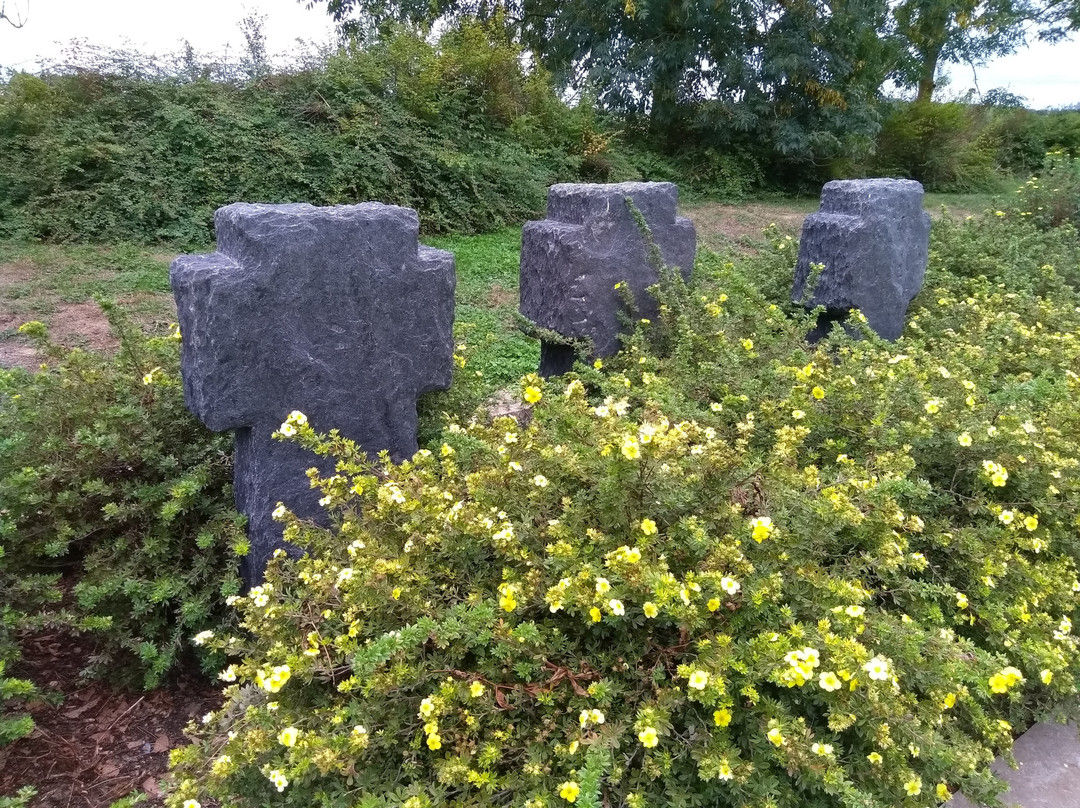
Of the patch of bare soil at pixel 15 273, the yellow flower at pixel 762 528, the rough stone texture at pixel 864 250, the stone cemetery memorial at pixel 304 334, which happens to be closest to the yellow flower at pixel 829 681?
the yellow flower at pixel 762 528

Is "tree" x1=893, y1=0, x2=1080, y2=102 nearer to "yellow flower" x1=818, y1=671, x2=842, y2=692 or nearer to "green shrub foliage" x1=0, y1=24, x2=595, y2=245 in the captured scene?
"green shrub foliage" x1=0, y1=24, x2=595, y2=245

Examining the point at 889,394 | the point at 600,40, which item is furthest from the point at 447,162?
the point at 889,394

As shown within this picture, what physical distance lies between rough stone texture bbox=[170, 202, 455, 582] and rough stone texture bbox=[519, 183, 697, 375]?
1.12 meters

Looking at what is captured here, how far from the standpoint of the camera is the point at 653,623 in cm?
168

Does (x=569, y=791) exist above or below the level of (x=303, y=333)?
below

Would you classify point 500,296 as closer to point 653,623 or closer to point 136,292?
point 136,292

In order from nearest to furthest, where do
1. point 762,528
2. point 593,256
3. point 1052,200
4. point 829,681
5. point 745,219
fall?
point 829,681, point 762,528, point 593,256, point 1052,200, point 745,219

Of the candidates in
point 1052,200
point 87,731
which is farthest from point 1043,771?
point 1052,200

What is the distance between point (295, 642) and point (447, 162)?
22.9ft

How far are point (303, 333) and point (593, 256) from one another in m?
1.64

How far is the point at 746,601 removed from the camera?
1632 millimetres

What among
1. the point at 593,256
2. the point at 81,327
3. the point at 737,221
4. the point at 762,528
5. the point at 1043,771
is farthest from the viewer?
the point at 737,221

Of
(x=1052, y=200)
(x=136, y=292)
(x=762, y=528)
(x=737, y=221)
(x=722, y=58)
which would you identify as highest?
(x=722, y=58)

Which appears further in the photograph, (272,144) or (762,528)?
(272,144)
